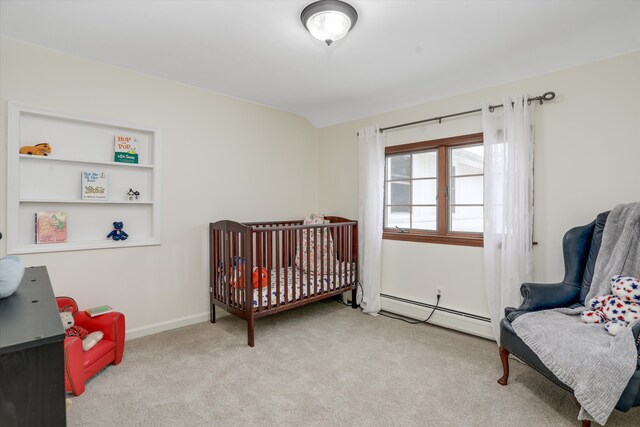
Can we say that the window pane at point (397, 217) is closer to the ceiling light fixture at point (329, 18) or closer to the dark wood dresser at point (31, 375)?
the ceiling light fixture at point (329, 18)

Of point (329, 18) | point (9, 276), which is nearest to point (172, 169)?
point (329, 18)

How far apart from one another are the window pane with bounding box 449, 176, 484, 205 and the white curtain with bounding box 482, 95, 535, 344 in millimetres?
273

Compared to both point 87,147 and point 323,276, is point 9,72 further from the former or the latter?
point 323,276

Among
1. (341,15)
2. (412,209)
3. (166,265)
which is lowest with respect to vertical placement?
(166,265)

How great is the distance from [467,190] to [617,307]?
4.77ft

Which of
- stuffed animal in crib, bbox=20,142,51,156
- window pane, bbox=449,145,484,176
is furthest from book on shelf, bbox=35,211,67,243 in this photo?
window pane, bbox=449,145,484,176

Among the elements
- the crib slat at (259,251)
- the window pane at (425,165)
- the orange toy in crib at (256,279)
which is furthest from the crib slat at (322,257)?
the window pane at (425,165)

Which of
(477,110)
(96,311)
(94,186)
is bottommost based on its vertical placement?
(96,311)

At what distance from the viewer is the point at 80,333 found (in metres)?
2.18

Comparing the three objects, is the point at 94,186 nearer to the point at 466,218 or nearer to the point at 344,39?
the point at 344,39

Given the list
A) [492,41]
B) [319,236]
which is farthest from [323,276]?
[492,41]

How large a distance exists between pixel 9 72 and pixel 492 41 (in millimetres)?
3331

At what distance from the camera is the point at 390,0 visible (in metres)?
1.78

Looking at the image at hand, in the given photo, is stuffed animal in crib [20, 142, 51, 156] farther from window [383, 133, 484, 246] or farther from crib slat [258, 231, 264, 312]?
window [383, 133, 484, 246]
